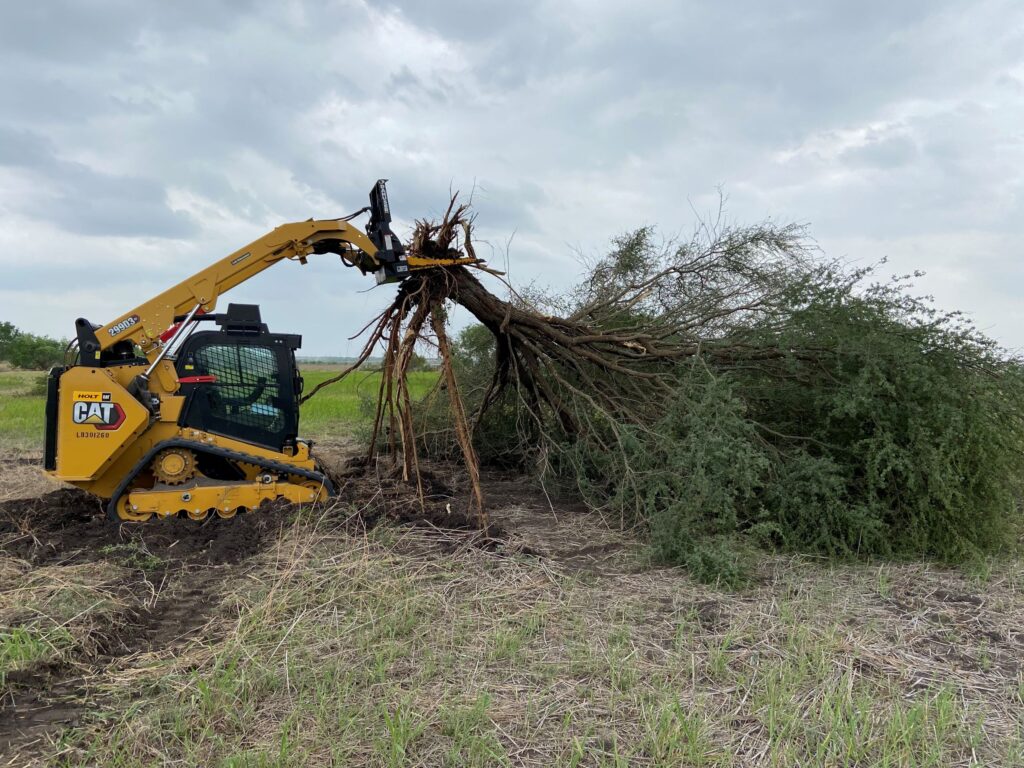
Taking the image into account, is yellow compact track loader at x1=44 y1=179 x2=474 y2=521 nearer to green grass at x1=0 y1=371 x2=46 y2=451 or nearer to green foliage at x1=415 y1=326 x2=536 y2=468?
green foliage at x1=415 y1=326 x2=536 y2=468

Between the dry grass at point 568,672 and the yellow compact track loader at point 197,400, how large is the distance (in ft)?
4.74

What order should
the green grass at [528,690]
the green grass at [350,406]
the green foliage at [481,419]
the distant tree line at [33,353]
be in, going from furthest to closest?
the distant tree line at [33,353], the green foliage at [481,419], the green grass at [350,406], the green grass at [528,690]

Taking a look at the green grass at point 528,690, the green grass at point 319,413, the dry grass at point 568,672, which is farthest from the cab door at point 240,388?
the green grass at point 528,690

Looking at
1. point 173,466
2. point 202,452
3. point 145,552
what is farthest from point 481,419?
point 145,552

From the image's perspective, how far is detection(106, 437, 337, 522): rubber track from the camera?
6219 millimetres

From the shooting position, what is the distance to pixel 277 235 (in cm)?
691

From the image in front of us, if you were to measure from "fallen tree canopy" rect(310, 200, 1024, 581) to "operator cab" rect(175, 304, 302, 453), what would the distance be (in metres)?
0.95

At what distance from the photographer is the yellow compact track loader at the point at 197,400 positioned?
619 centimetres

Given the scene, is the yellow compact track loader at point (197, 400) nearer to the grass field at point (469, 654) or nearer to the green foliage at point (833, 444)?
the grass field at point (469, 654)

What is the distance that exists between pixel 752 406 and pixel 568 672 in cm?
399

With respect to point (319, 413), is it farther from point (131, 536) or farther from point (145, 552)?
point (145, 552)

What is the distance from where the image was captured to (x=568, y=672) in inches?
143

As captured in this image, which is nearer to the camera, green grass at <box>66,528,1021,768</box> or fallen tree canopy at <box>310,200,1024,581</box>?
green grass at <box>66,528,1021,768</box>

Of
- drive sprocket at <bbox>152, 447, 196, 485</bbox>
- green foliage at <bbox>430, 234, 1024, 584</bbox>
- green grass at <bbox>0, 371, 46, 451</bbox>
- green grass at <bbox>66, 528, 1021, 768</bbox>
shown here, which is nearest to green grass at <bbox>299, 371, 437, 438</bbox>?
drive sprocket at <bbox>152, 447, 196, 485</bbox>
